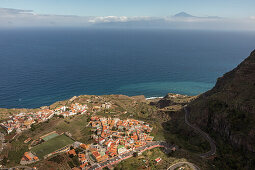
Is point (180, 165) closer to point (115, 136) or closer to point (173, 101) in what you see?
point (115, 136)

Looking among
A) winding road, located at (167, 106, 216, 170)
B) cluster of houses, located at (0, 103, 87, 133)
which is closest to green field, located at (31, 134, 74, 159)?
cluster of houses, located at (0, 103, 87, 133)

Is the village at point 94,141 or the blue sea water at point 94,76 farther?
the blue sea water at point 94,76

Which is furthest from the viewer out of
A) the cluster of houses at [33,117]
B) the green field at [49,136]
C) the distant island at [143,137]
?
the cluster of houses at [33,117]

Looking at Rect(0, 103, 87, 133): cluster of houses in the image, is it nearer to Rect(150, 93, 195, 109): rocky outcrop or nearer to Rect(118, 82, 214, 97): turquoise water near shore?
Rect(150, 93, 195, 109): rocky outcrop

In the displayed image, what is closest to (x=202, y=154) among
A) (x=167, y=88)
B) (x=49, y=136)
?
(x=49, y=136)

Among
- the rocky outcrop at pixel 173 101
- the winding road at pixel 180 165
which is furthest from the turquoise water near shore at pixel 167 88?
the winding road at pixel 180 165

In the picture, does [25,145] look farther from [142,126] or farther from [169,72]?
[169,72]

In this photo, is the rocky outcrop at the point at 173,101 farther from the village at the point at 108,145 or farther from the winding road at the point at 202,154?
the village at the point at 108,145
